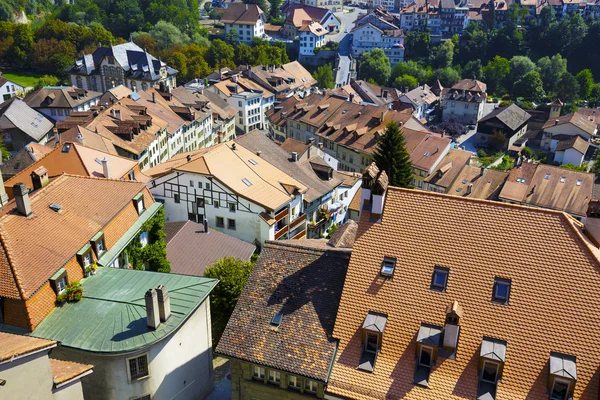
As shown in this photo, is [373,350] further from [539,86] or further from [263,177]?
[539,86]

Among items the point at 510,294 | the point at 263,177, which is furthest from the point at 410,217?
the point at 263,177

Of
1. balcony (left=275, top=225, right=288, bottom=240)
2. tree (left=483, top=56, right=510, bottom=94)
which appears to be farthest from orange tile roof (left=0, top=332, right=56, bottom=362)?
tree (left=483, top=56, right=510, bottom=94)

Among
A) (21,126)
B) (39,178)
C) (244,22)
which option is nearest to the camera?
(39,178)

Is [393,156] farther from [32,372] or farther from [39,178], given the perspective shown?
[32,372]

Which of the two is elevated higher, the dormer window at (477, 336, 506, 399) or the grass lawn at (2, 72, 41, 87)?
the dormer window at (477, 336, 506, 399)

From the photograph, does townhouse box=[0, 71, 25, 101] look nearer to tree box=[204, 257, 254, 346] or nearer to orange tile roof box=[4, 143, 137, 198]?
orange tile roof box=[4, 143, 137, 198]

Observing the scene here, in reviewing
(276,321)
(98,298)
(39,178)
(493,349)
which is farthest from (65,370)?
(493,349)
